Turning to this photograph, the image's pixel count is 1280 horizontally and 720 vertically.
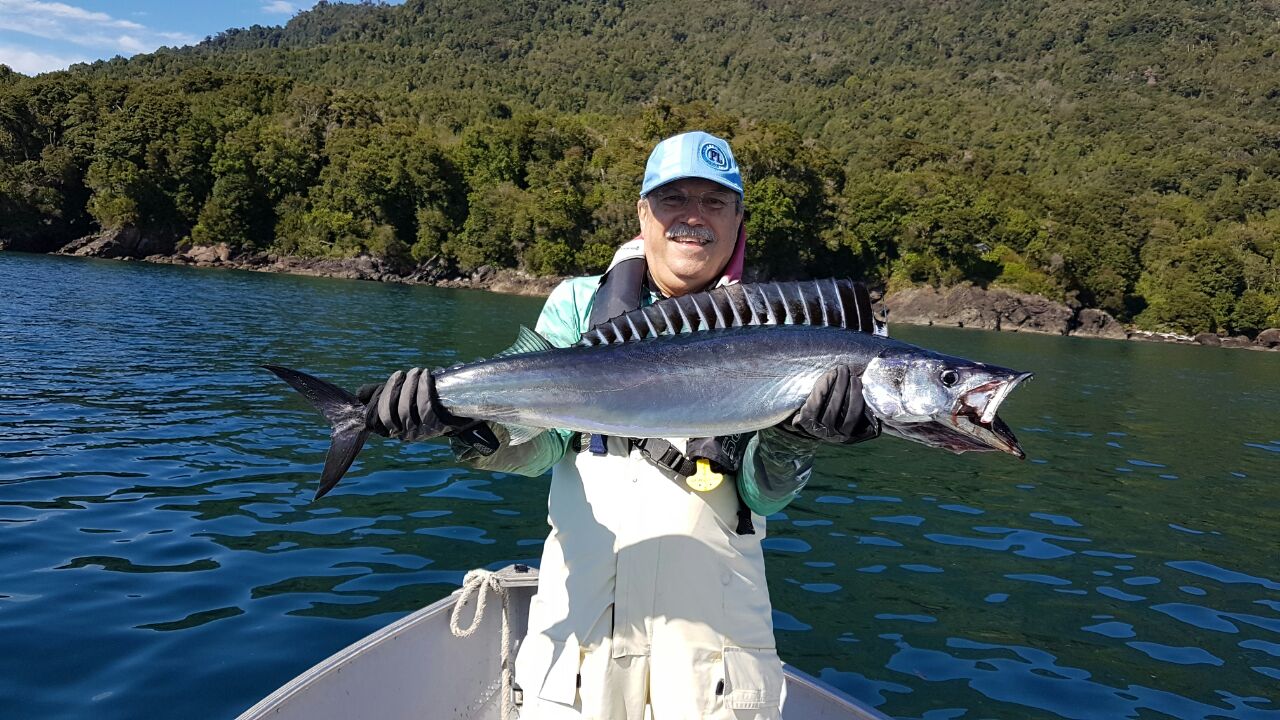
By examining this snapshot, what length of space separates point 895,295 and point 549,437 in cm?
9304

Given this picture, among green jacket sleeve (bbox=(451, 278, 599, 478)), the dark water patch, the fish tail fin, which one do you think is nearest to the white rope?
green jacket sleeve (bbox=(451, 278, 599, 478))

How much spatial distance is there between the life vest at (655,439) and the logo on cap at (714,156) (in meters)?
0.41

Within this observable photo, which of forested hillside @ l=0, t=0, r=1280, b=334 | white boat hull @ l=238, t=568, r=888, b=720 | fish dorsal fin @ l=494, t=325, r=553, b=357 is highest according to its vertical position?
forested hillside @ l=0, t=0, r=1280, b=334

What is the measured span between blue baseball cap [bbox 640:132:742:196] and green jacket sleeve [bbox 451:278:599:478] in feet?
2.33

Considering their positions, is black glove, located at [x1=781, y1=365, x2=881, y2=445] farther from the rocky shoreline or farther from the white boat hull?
the rocky shoreline

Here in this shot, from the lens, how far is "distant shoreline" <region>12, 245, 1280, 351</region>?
81750mm

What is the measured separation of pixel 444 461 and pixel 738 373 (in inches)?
447

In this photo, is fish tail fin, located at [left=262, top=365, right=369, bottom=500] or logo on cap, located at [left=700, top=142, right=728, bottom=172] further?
logo on cap, located at [left=700, top=142, right=728, bottom=172]

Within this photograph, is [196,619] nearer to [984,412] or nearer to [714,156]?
[714,156]

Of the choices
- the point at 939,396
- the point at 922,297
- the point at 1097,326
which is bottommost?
the point at 939,396

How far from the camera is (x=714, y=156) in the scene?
4086 mm

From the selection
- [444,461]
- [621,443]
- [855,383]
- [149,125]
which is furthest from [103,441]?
[149,125]

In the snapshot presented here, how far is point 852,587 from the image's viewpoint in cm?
988

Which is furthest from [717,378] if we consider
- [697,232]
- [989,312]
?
[989,312]
